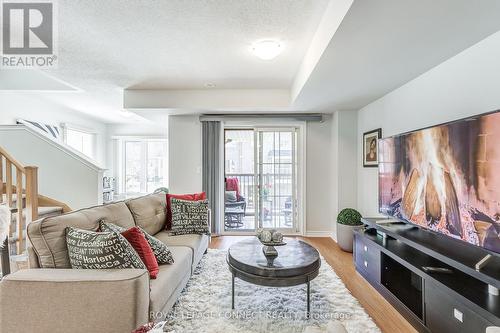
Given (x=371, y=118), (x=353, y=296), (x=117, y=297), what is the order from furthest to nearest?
1. (x=371, y=118)
2. (x=353, y=296)
3. (x=117, y=297)

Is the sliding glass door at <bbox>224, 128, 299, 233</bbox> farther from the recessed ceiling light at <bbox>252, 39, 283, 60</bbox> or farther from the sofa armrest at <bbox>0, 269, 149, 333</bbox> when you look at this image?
the sofa armrest at <bbox>0, 269, 149, 333</bbox>

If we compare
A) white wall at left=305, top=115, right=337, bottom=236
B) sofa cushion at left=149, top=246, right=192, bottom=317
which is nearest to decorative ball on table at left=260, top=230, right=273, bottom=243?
sofa cushion at left=149, top=246, right=192, bottom=317

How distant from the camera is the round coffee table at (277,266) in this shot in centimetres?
204

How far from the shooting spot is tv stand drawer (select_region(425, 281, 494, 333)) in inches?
59.1

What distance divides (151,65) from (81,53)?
2.34 feet

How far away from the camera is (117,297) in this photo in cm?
154

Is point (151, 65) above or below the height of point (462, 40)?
above

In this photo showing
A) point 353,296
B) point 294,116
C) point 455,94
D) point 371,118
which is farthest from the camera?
point 294,116

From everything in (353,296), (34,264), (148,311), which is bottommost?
(353,296)

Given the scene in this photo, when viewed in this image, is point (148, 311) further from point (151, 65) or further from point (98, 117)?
point (98, 117)

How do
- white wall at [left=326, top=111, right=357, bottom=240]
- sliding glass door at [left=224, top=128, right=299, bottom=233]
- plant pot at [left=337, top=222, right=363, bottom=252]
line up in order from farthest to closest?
1. sliding glass door at [left=224, top=128, right=299, bottom=233]
2. white wall at [left=326, top=111, right=357, bottom=240]
3. plant pot at [left=337, top=222, right=363, bottom=252]

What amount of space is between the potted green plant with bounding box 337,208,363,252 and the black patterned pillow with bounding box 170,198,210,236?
79.4 inches

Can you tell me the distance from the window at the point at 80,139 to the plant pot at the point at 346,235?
571 cm

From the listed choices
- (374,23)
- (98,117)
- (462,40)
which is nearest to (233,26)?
(374,23)
